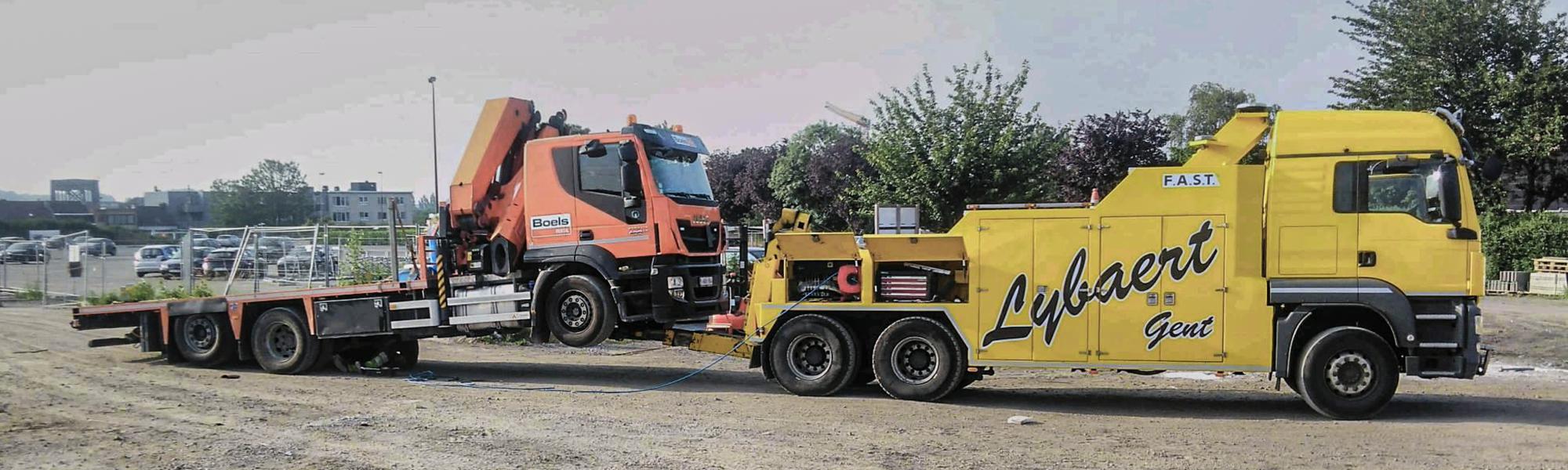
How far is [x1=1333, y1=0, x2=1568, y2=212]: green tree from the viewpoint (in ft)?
97.7

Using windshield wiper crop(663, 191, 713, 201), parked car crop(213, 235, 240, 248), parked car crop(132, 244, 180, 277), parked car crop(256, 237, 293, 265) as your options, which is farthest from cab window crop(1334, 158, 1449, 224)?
parked car crop(132, 244, 180, 277)

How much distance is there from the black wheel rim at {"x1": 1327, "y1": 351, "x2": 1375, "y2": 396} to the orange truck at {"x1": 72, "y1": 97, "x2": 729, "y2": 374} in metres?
6.75

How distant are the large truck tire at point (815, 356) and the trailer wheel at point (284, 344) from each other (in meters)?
6.37

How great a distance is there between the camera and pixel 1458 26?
3159 cm

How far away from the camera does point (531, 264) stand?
12.7 metres

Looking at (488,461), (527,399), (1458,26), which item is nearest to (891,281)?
(527,399)

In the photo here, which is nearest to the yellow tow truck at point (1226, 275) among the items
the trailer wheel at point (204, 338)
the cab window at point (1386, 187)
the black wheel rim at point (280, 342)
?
the cab window at point (1386, 187)

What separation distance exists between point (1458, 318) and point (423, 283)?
11335mm

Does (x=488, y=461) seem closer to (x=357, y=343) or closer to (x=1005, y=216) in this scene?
(x=1005, y=216)

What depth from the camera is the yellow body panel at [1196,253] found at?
9.76 metres

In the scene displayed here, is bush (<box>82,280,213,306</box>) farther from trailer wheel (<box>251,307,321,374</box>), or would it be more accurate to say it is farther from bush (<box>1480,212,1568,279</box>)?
bush (<box>1480,212,1568,279</box>)

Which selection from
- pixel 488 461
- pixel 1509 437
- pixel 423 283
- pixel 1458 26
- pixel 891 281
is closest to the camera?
pixel 488 461

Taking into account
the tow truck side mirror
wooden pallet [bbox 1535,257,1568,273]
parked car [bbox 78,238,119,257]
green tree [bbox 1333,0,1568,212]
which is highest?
green tree [bbox 1333,0,1568,212]

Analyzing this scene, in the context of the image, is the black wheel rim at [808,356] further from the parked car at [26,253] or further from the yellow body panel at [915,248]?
the parked car at [26,253]
